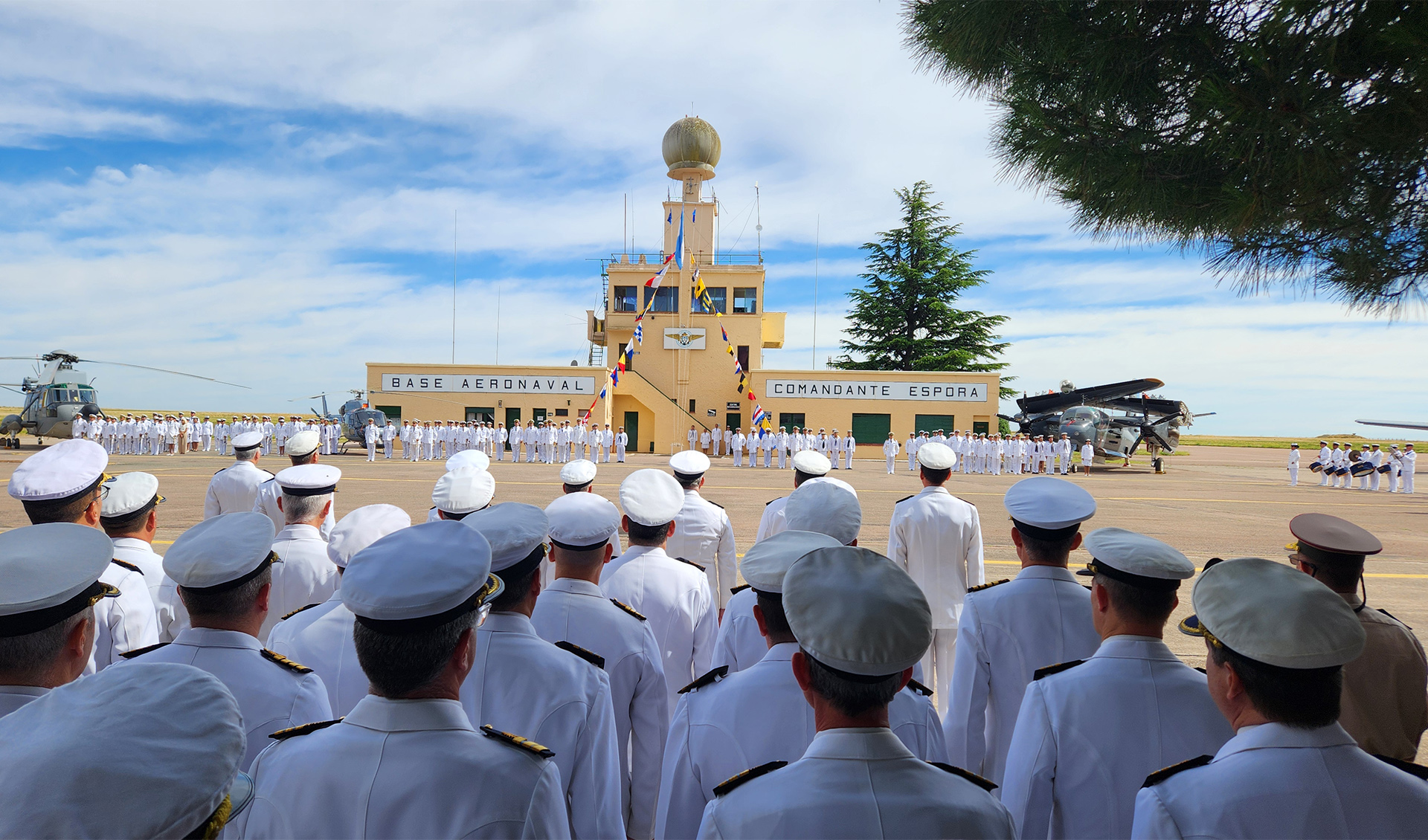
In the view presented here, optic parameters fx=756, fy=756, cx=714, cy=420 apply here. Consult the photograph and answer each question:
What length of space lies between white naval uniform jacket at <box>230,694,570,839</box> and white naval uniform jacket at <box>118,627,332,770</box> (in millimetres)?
767

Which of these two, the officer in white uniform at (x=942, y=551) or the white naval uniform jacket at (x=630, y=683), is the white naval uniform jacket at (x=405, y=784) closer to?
the white naval uniform jacket at (x=630, y=683)

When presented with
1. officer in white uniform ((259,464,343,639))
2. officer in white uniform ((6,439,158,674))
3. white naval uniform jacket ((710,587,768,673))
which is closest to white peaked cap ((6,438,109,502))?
officer in white uniform ((6,439,158,674))

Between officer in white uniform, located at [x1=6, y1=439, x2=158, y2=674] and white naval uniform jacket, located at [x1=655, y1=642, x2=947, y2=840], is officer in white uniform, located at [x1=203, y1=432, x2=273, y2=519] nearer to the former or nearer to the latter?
officer in white uniform, located at [x1=6, y1=439, x2=158, y2=674]

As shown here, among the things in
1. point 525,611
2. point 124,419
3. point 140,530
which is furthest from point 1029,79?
point 124,419

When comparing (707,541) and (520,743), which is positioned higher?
(520,743)

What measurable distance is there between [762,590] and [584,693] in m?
0.63

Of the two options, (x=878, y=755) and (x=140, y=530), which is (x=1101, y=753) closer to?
(x=878, y=755)

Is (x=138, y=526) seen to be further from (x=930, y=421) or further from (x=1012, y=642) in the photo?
(x=930, y=421)

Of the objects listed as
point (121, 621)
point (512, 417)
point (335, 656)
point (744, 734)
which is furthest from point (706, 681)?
point (512, 417)

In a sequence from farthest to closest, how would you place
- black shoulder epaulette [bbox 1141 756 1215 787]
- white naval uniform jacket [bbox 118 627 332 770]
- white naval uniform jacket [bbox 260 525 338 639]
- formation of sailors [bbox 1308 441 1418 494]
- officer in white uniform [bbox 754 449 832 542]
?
formation of sailors [bbox 1308 441 1418 494], officer in white uniform [bbox 754 449 832 542], white naval uniform jacket [bbox 260 525 338 639], white naval uniform jacket [bbox 118 627 332 770], black shoulder epaulette [bbox 1141 756 1215 787]

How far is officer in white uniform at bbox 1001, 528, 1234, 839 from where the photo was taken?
2.22m

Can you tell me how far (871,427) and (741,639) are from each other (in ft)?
110

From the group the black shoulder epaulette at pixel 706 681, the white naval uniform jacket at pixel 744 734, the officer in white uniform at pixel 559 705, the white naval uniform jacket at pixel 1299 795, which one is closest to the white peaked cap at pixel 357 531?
the officer in white uniform at pixel 559 705

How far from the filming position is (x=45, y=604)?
1819 millimetres
